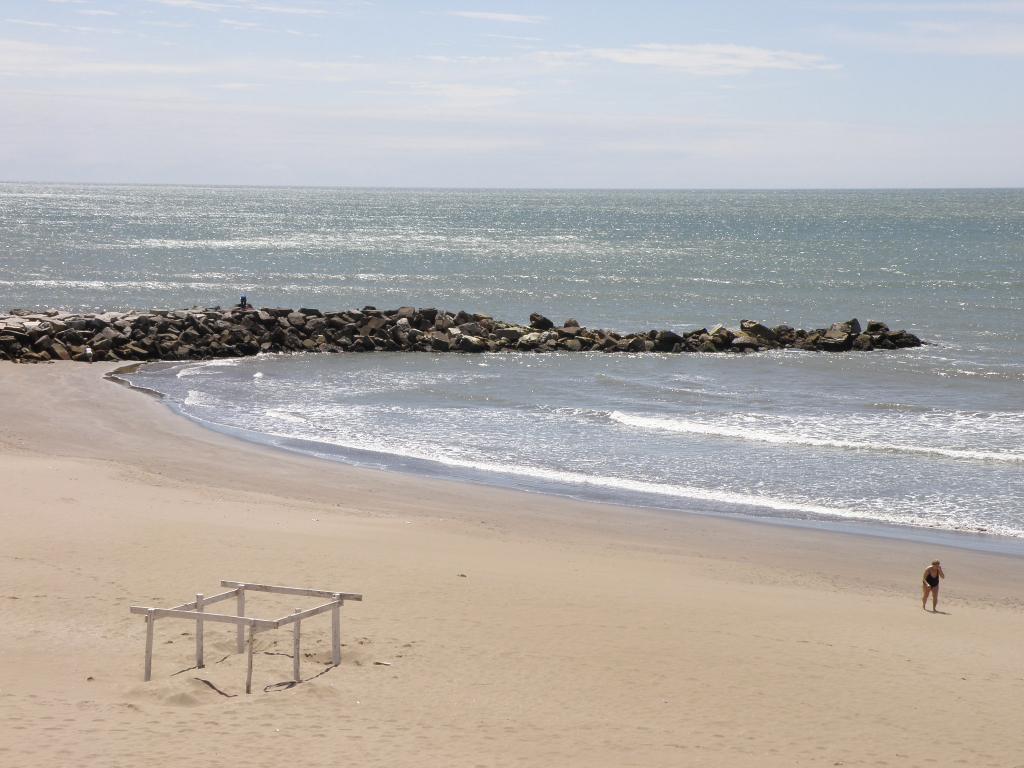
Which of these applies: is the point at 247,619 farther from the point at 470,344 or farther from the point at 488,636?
the point at 470,344

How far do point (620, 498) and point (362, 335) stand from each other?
73.1 feet

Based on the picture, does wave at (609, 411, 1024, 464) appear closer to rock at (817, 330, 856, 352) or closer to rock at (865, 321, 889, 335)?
rock at (817, 330, 856, 352)

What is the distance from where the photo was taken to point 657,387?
115 feet

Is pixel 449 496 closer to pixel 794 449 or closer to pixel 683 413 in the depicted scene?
pixel 794 449

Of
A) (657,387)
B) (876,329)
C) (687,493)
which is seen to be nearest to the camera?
(687,493)

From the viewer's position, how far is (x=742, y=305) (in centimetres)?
6028

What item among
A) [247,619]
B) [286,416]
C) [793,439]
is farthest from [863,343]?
[247,619]

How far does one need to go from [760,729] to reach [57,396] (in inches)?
974

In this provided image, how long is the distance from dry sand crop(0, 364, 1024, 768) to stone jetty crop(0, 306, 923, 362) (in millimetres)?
18382

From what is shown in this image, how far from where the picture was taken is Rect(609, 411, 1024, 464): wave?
84.2 feet

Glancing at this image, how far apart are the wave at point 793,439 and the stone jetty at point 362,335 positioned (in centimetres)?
1295

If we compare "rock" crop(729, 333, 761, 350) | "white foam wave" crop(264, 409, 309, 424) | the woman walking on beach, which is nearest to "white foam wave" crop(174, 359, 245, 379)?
"white foam wave" crop(264, 409, 309, 424)

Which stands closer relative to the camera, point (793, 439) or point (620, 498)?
point (620, 498)

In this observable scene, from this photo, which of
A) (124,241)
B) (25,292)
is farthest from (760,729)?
(124,241)
